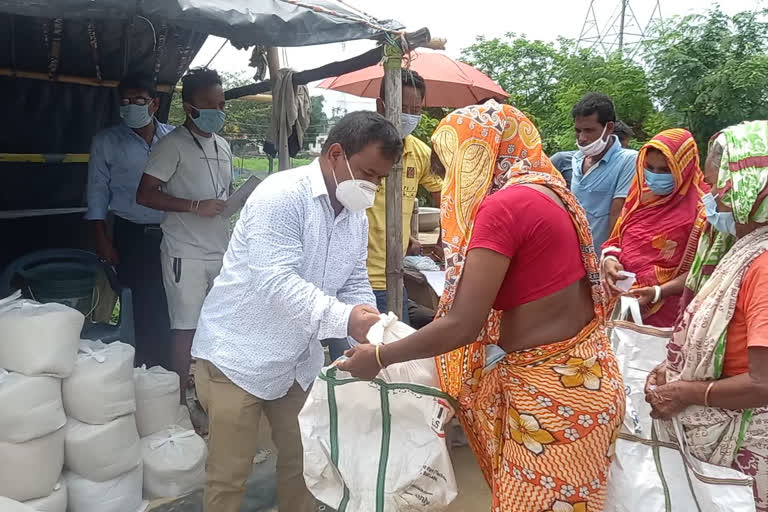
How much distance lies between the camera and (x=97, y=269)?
363 centimetres

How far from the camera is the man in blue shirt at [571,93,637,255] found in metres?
4.10

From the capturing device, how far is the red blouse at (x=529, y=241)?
60.7 inches

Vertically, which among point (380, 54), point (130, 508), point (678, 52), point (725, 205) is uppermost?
point (678, 52)

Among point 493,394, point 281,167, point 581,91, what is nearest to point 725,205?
point 493,394

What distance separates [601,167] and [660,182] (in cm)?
123

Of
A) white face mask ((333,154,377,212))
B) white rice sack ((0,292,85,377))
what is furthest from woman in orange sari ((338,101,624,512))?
white rice sack ((0,292,85,377))

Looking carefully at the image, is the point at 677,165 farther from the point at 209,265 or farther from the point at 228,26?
the point at 209,265

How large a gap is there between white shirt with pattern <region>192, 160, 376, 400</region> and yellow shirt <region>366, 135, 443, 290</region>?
3.81 feet

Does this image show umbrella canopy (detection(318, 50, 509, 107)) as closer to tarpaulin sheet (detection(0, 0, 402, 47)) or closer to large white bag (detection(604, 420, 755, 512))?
tarpaulin sheet (detection(0, 0, 402, 47))

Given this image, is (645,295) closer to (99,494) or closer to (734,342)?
(734,342)

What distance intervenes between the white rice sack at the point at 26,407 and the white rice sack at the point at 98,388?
0.10 m

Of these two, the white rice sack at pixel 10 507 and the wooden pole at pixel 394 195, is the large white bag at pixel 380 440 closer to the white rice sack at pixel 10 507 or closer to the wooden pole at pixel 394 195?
the white rice sack at pixel 10 507

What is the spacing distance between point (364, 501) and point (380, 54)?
7.63 ft

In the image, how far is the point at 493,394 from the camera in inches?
71.8
